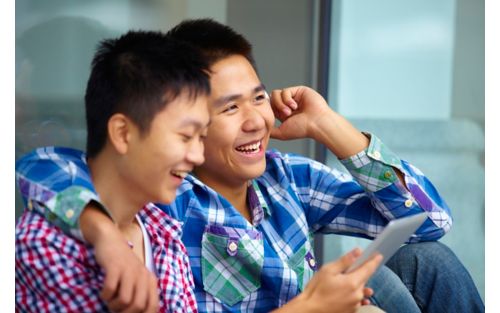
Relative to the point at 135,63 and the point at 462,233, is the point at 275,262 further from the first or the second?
the point at 462,233

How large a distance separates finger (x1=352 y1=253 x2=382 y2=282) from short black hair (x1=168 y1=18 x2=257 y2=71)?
2.11 feet

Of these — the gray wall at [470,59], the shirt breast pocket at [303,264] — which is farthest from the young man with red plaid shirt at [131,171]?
the gray wall at [470,59]

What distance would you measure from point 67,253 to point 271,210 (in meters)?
0.70

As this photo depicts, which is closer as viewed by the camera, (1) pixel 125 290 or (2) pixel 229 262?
(1) pixel 125 290

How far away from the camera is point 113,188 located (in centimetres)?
144

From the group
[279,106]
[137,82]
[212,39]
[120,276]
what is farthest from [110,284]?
[279,106]

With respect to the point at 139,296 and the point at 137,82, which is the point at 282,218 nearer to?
the point at 137,82

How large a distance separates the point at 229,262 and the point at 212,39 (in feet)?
1.70

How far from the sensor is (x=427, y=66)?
11.7ft

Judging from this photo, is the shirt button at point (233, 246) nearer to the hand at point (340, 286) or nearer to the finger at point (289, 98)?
the hand at point (340, 286)

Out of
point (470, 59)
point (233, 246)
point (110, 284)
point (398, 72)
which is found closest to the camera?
point (110, 284)

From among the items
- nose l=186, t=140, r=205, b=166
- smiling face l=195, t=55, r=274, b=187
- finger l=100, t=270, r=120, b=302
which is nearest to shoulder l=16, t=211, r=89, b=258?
finger l=100, t=270, r=120, b=302

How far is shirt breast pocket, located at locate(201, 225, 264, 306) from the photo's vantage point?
5.68 feet
